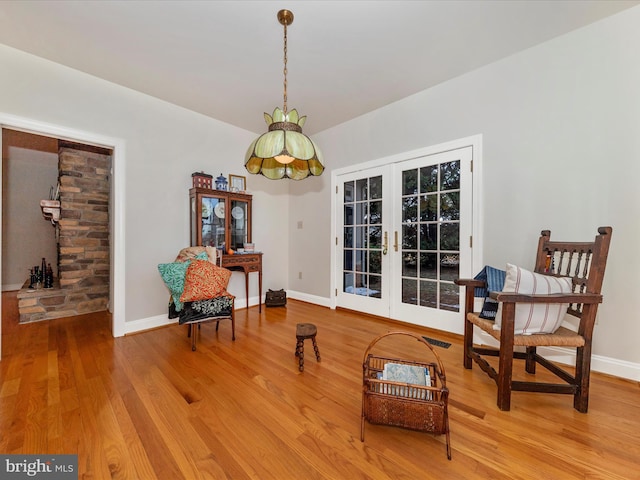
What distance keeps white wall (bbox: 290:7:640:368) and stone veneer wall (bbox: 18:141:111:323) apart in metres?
4.61

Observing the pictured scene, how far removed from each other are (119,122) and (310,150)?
2551 millimetres

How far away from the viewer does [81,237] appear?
3.76 meters

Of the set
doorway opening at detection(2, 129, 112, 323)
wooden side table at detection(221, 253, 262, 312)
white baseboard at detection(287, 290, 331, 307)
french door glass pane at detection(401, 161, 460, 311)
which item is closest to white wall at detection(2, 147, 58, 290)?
doorway opening at detection(2, 129, 112, 323)

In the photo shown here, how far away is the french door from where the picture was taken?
2789mm

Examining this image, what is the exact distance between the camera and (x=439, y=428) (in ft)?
4.35

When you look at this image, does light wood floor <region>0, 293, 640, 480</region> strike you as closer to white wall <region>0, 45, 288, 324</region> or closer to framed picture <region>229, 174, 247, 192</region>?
white wall <region>0, 45, 288, 324</region>

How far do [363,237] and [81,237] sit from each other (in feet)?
13.2

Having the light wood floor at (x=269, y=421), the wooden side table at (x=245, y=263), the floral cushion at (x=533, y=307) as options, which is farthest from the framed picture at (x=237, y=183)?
the floral cushion at (x=533, y=307)

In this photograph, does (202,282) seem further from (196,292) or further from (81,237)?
(81,237)

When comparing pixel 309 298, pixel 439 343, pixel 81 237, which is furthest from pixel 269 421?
pixel 81 237

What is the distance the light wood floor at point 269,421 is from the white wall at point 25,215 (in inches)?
150

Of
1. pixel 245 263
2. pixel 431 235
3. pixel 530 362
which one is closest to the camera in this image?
pixel 530 362

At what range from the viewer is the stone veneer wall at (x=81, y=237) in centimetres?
359

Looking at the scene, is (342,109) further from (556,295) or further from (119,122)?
(556,295)
